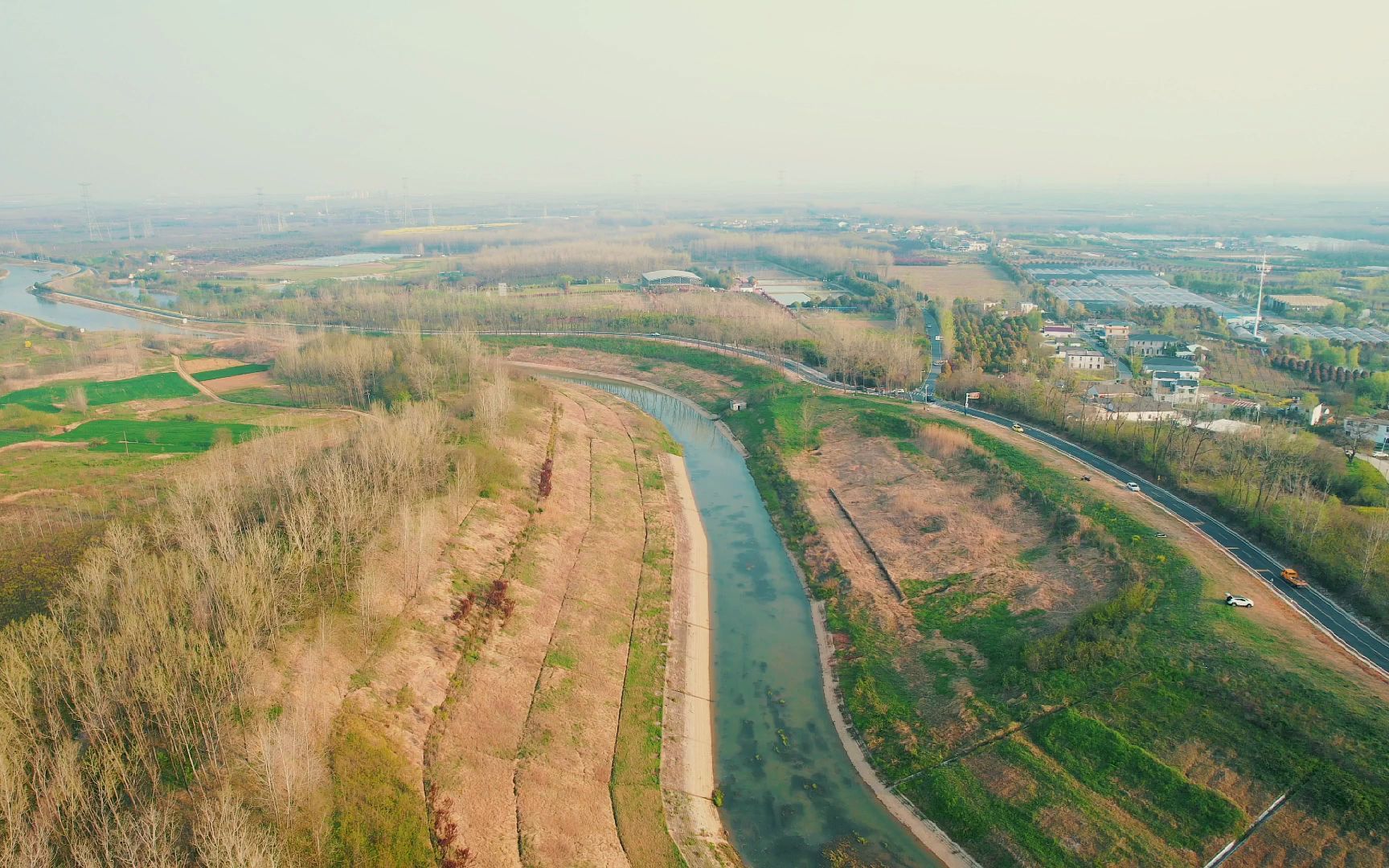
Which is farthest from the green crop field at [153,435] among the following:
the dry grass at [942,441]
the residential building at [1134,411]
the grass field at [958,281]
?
the grass field at [958,281]

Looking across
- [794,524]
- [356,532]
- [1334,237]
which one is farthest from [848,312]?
[1334,237]

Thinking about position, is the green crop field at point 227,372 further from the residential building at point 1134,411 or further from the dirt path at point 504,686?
the residential building at point 1134,411

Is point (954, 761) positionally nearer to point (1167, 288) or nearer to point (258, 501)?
point (258, 501)

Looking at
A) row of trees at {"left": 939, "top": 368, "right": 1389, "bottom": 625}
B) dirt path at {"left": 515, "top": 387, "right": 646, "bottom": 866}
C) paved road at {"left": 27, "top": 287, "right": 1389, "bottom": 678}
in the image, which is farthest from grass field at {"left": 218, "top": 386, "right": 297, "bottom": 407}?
row of trees at {"left": 939, "top": 368, "right": 1389, "bottom": 625}

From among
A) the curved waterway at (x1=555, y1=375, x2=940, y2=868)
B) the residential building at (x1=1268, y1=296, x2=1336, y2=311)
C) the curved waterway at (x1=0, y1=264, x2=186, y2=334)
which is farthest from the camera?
the curved waterway at (x1=0, y1=264, x2=186, y2=334)

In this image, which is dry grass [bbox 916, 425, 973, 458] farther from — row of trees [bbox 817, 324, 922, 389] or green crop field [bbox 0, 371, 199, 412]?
green crop field [bbox 0, 371, 199, 412]

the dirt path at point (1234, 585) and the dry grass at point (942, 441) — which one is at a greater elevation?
the dry grass at point (942, 441)
